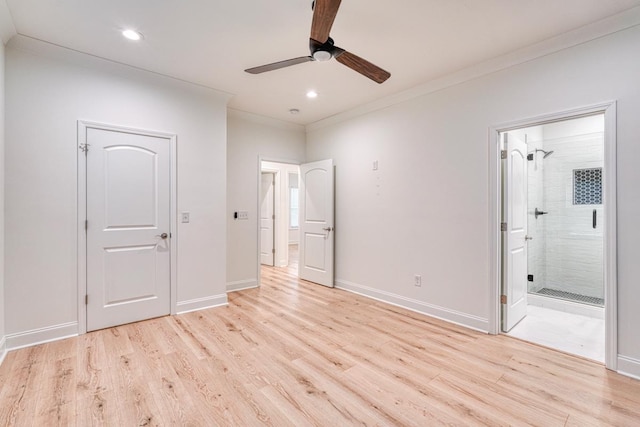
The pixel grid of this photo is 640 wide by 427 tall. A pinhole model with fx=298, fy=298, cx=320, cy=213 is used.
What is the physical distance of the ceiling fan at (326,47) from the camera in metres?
1.62

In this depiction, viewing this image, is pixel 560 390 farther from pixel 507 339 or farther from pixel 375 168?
pixel 375 168

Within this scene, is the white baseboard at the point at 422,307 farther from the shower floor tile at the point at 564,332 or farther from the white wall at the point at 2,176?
the white wall at the point at 2,176

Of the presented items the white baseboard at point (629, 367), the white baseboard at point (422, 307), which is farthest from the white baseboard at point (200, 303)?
the white baseboard at point (629, 367)

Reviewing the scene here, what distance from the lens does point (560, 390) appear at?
80.3 inches

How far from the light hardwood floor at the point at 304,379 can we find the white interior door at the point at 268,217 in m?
3.25

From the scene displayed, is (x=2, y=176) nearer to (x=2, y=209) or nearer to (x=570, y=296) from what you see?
(x=2, y=209)

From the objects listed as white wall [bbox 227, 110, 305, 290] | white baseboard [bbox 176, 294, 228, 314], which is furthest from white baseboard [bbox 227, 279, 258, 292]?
white baseboard [bbox 176, 294, 228, 314]

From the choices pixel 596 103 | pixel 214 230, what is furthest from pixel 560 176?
pixel 214 230

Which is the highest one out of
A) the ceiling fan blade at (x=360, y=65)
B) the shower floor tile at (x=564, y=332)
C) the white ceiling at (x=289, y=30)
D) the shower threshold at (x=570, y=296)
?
the white ceiling at (x=289, y=30)

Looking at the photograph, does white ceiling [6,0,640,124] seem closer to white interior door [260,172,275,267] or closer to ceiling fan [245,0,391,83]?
ceiling fan [245,0,391,83]

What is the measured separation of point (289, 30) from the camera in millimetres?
2441

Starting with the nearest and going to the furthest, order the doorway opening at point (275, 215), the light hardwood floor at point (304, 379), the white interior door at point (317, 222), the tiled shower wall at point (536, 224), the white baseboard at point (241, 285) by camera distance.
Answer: the light hardwood floor at point (304, 379) < the tiled shower wall at point (536, 224) < the white baseboard at point (241, 285) < the white interior door at point (317, 222) < the doorway opening at point (275, 215)

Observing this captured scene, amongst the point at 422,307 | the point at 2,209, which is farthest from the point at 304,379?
the point at 2,209

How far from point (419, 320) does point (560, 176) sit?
295cm
